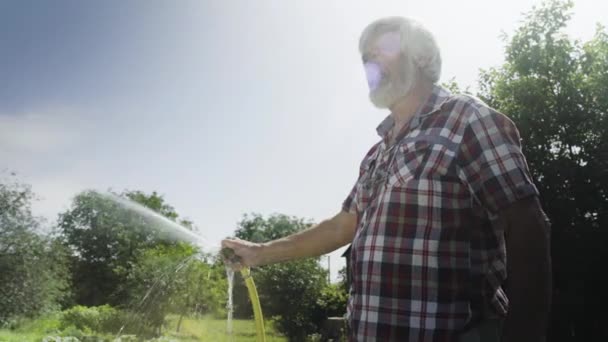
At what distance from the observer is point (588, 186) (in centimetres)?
1411

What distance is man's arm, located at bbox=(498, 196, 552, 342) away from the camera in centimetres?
104

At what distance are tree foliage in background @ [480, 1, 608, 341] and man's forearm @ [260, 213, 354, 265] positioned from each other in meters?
13.3

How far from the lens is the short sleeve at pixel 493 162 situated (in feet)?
3.64

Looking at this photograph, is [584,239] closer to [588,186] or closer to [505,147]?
[588,186]

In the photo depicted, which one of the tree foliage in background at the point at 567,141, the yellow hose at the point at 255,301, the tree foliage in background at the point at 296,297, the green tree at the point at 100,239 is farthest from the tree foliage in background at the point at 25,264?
the yellow hose at the point at 255,301

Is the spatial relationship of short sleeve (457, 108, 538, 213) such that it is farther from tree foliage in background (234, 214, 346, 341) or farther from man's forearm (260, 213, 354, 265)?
tree foliage in background (234, 214, 346, 341)

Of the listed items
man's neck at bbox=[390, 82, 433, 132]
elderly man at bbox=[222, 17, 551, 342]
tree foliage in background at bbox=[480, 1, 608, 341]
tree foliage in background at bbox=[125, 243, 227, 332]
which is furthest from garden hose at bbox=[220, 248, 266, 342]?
tree foliage in background at bbox=[480, 1, 608, 341]

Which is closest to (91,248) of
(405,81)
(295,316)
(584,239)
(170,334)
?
(295,316)

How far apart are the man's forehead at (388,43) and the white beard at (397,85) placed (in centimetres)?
6

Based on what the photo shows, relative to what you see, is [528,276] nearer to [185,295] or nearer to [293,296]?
[185,295]

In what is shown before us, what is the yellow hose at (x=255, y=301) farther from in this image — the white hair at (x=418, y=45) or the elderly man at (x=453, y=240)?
the white hair at (x=418, y=45)

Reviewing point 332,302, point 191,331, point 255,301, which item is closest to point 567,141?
point 332,302

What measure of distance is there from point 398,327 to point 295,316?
16.4m

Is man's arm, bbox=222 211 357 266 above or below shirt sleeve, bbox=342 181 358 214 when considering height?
below
